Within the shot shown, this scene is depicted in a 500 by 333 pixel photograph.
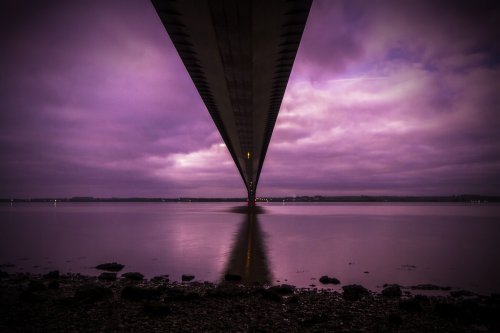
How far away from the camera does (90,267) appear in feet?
48.1

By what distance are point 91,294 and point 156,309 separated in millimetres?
2431

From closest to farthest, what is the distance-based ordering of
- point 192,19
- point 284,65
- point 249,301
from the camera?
point 249,301, point 192,19, point 284,65

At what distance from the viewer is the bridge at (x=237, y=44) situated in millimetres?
9242

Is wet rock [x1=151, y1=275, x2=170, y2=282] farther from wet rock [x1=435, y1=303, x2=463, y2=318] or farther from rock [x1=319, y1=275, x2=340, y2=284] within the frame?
wet rock [x1=435, y1=303, x2=463, y2=318]

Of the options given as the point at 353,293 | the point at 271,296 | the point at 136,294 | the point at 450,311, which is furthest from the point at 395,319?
the point at 136,294

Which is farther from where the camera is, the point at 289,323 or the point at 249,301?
the point at 249,301

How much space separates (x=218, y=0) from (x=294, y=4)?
2202mm

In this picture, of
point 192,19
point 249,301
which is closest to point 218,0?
point 192,19

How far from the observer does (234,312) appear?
23.5 ft

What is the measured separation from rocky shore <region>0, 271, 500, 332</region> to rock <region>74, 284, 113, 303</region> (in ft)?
0.08

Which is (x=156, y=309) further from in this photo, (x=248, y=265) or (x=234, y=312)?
(x=248, y=265)

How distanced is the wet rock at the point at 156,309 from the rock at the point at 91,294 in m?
1.89

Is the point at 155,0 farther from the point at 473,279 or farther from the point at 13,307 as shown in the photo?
the point at 473,279

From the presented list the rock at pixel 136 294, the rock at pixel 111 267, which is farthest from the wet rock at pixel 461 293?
the rock at pixel 111 267
